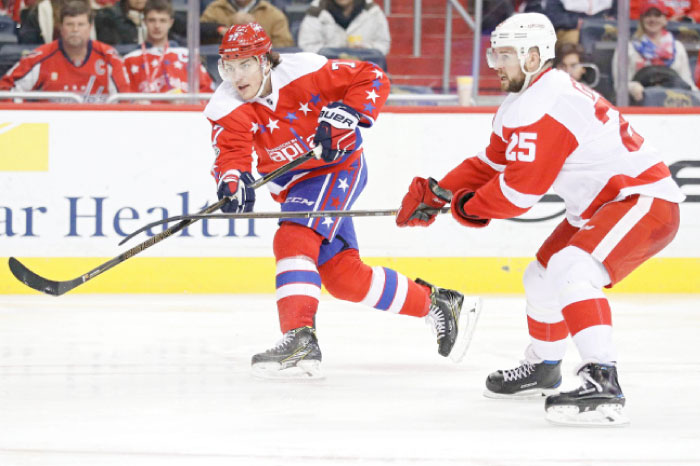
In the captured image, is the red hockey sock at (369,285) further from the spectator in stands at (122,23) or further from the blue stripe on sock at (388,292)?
the spectator in stands at (122,23)

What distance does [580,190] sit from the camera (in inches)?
112

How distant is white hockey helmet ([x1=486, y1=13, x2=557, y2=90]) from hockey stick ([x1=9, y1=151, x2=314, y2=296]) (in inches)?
32.0

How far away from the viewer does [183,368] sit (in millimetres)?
3566

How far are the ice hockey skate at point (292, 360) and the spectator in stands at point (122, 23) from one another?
244cm

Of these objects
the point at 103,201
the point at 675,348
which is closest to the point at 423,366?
the point at 675,348

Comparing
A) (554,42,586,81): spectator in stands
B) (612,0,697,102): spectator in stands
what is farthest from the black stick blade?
(612,0,697,102): spectator in stands

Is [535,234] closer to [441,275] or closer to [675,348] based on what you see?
[441,275]

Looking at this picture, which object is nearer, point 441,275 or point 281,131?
point 281,131

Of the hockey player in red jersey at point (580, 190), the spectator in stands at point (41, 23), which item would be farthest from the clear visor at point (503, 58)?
the spectator in stands at point (41, 23)

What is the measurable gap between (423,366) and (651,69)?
8.48ft

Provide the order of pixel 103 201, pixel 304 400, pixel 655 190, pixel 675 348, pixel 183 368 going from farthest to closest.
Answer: pixel 103 201
pixel 675 348
pixel 183 368
pixel 304 400
pixel 655 190

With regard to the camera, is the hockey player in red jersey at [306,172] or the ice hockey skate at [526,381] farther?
the hockey player in red jersey at [306,172]

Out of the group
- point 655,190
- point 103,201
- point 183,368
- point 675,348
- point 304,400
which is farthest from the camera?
point 103,201

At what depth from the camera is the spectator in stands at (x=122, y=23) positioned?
210 inches
